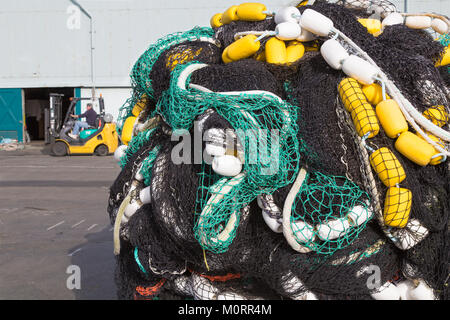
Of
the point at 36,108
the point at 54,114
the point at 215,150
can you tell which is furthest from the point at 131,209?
the point at 36,108

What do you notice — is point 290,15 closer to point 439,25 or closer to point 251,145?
point 251,145

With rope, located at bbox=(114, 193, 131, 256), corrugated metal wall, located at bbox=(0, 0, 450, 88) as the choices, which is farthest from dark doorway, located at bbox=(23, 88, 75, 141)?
rope, located at bbox=(114, 193, 131, 256)

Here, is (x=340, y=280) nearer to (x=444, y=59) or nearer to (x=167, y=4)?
(x=444, y=59)

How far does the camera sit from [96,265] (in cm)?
456

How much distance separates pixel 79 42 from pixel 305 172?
18547mm

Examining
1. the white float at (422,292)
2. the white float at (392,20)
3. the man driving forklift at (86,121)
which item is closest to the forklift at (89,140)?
the man driving forklift at (86,121)

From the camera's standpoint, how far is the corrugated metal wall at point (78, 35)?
60.1ft

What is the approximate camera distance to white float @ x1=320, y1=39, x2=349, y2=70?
2336mm

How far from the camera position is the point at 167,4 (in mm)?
18297

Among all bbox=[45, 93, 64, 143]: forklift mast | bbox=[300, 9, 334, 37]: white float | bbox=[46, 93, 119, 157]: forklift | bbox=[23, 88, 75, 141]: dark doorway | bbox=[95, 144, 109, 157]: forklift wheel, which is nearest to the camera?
Answer: bbox=[300, 9, 334, 37]: white float

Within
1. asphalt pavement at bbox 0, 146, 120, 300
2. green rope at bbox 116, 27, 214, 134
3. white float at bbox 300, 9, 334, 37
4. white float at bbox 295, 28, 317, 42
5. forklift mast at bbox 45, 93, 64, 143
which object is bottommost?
forklift mast at bbox 45, 93, 64, 143

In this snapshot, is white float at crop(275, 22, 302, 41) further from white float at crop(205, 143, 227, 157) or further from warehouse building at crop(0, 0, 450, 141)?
warehouse building at crop(0, 0, 450, 141)

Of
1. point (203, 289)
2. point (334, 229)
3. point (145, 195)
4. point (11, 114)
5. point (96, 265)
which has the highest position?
point (334, 229)

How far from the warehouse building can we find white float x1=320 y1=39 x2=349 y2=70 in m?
16.4
